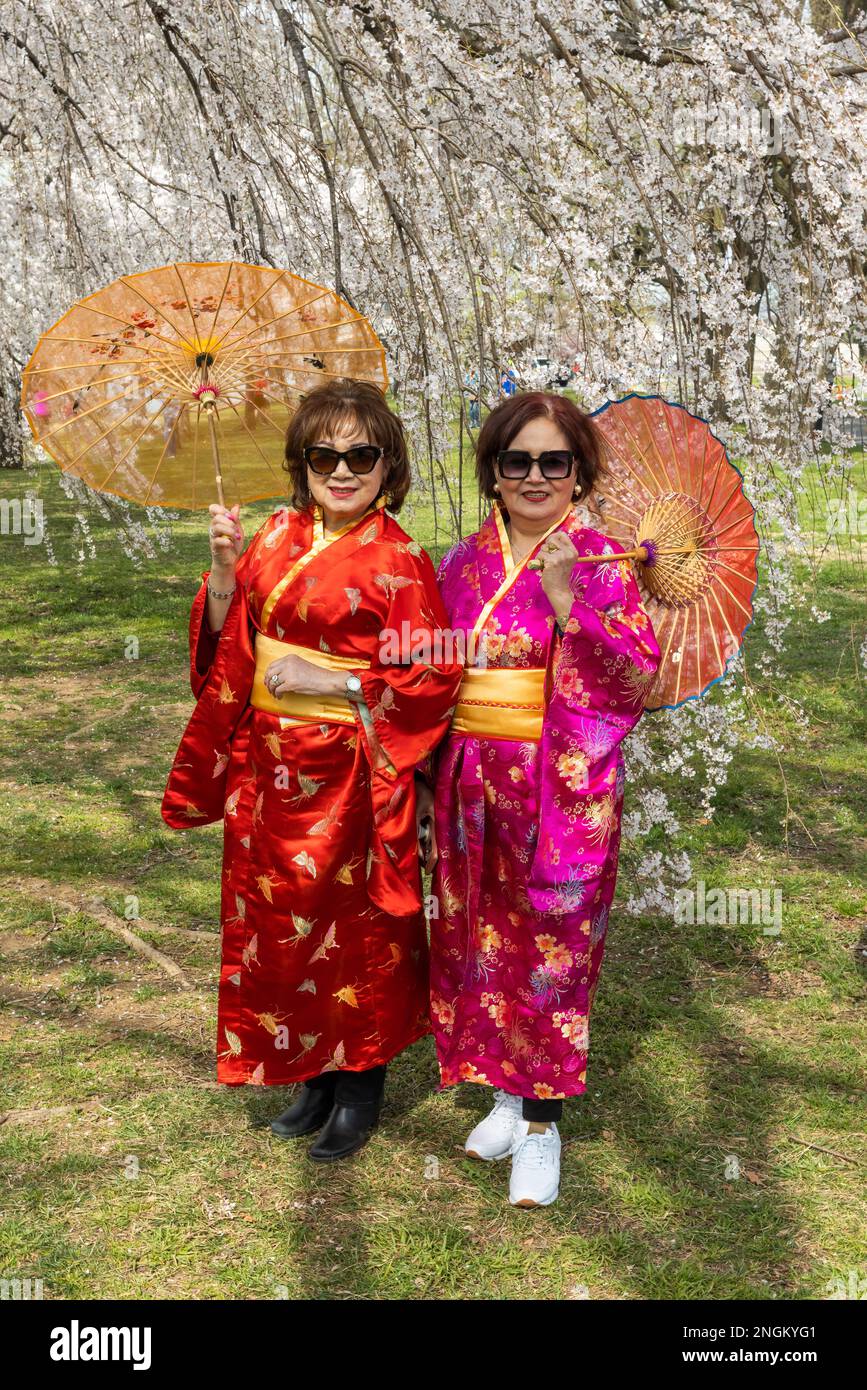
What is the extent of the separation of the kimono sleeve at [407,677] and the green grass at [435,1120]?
943mm

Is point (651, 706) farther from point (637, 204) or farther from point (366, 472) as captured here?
point (637, 204)

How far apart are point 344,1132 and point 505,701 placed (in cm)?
103

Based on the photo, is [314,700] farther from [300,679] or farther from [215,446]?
[215,446]

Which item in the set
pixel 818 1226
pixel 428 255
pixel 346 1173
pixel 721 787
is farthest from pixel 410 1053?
pixel 721 787

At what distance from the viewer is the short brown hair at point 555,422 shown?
2.35 meters

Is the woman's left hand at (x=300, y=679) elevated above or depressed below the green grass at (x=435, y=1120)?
above

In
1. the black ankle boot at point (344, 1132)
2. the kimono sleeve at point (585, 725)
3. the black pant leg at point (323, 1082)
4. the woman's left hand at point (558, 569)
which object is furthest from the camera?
the black pant leg at point (323, 1082)

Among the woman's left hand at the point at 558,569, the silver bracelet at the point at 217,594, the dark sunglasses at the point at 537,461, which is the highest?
the dark sunglasses at the point at 537,461

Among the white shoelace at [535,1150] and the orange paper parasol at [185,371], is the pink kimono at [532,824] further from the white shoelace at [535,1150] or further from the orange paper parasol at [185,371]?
the orange paper parasol at [185,371]

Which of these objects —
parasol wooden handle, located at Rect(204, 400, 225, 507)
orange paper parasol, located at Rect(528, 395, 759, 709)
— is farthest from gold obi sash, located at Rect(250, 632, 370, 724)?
orange paper parasol, located at Rect(528, 395, 759, 709)

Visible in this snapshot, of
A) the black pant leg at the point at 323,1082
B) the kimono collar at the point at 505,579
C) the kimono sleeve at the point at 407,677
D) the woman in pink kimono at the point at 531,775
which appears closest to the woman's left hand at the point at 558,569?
the woman in pink kimono at the point at 531,775

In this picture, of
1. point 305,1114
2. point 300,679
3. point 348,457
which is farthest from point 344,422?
point 305,1114

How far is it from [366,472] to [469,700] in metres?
0.51

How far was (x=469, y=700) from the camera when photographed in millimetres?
2457
